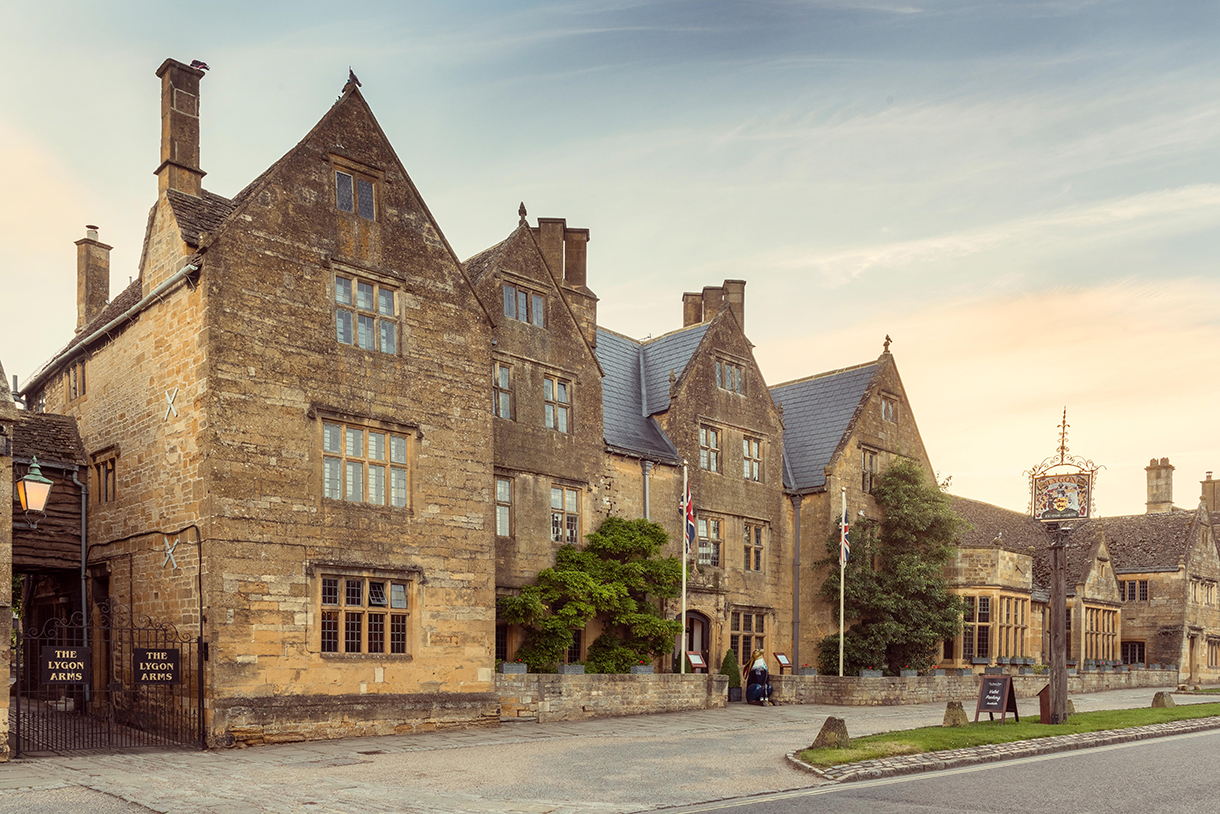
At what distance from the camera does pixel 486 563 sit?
22.9 meters

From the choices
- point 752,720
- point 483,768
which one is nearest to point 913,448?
point 752,720

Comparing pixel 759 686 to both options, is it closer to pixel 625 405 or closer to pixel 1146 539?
pixel 625 405

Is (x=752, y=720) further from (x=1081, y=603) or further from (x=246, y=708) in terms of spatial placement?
(x=1081, y=603)

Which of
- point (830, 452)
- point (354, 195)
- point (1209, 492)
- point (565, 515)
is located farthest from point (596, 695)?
point (1209, 492)

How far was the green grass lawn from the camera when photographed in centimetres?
1564

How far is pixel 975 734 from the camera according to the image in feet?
60.0

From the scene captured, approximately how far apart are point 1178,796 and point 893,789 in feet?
11.0

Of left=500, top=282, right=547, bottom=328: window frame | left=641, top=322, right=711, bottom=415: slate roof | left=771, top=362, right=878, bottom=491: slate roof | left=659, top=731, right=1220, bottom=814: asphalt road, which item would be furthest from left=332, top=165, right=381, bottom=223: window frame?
left=771, top=362, right=878, bottom=491: slate roof

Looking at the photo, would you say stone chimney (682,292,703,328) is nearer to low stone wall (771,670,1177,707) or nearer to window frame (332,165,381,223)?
low stone wall (771,670,1177,707)

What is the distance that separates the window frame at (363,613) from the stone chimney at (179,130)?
8.31 m

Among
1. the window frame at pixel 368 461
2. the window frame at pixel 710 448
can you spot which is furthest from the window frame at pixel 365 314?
the window frame at pixel 710 448

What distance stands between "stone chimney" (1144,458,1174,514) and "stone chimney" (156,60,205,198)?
59.7m

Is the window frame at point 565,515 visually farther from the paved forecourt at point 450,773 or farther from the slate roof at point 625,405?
the paved forecourt at point 450,773

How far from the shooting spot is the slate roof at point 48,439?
2191cm
